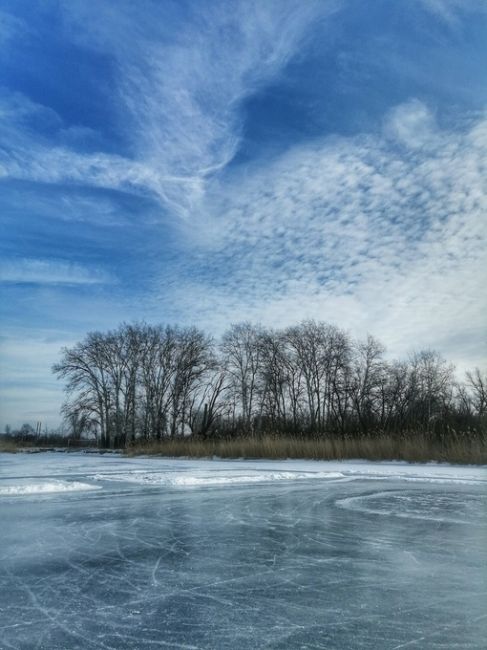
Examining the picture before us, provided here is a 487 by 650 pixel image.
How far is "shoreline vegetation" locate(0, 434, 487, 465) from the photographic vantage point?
11.9 m

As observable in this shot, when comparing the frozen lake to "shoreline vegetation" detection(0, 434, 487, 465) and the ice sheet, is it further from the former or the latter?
"shoreline vegetation" detection(0, 434, 487, 465)

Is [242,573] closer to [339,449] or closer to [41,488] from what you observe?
[41,488]

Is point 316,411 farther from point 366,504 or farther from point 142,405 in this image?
point 366,504

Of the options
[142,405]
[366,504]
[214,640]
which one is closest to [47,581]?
[214,640]

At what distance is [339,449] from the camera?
14.8m

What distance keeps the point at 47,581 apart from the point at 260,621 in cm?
131

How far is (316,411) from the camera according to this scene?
129 feet

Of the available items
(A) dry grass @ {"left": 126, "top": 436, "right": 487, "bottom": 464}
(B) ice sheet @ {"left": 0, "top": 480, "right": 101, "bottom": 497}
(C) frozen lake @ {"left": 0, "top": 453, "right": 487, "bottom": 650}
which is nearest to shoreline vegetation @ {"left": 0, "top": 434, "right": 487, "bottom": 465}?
(A) dry grass @ {"left": 126, "top": 436, "right": 487, "bottom": 464}

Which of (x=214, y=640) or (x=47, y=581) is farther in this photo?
(x=47, y=581)

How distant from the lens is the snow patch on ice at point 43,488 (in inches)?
255

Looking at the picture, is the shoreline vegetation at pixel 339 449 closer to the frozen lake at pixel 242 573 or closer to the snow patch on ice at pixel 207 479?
the snow patch on ice at pixel 207 479

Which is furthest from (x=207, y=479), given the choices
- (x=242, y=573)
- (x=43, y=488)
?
(x=242, y=573)

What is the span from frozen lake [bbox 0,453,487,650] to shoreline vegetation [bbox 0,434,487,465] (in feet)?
20.9

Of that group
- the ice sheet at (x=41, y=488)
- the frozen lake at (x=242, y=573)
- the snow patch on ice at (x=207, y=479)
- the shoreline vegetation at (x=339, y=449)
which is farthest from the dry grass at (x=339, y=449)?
the ice sheet at (x=41, y=488)
